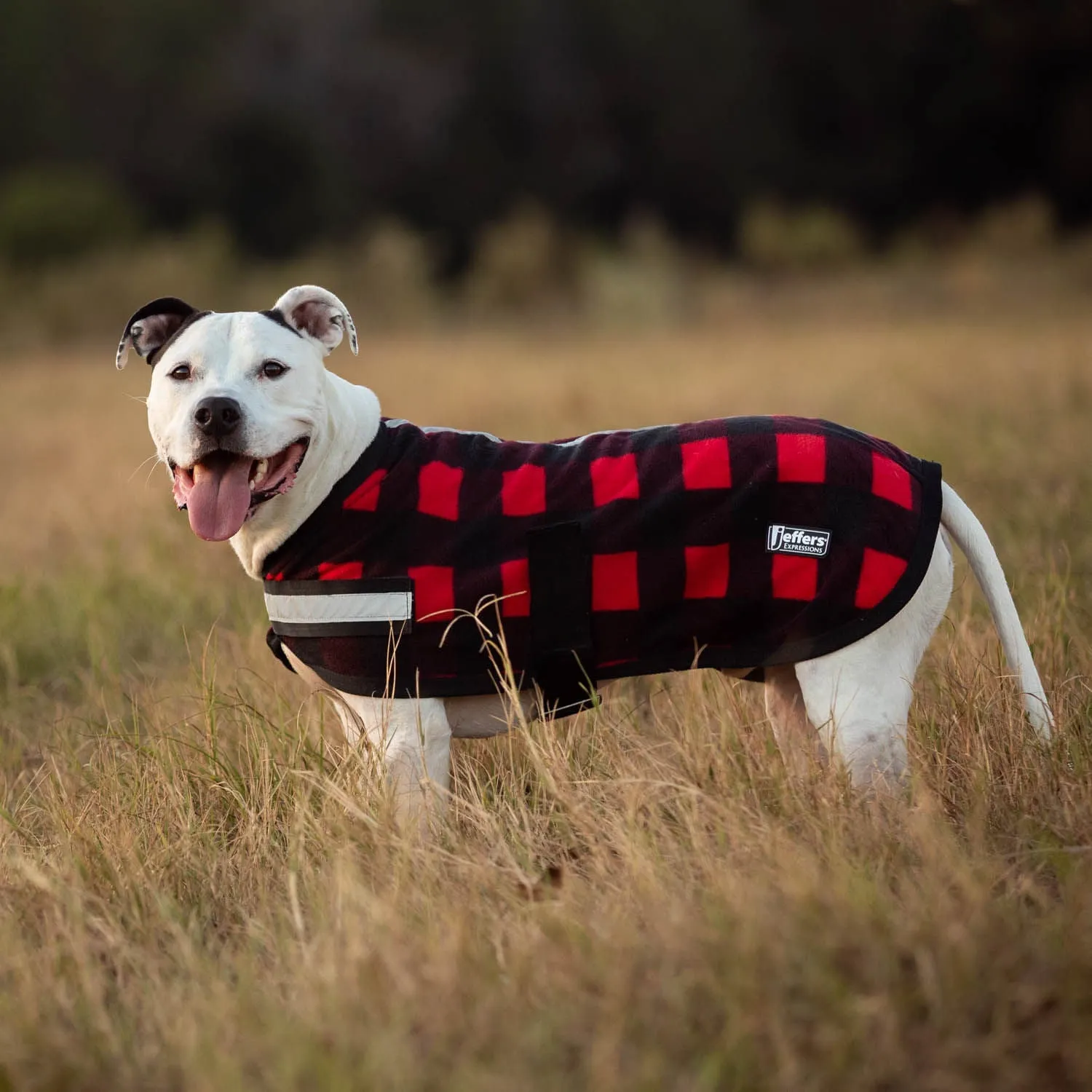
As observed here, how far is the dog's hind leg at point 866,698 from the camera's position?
2771mm

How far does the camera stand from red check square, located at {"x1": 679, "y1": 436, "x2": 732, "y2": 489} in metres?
2.79

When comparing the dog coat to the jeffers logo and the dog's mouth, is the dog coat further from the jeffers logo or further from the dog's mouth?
the dog's mouth

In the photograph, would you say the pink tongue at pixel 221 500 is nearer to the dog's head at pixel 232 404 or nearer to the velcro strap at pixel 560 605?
the dog's head at pixel 232 404

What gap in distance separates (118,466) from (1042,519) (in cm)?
618

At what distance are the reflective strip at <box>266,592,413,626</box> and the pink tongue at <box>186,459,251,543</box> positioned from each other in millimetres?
229

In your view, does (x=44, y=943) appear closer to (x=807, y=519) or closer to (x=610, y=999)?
(x=610, y=999)

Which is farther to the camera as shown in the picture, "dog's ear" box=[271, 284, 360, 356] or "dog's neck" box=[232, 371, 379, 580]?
"dog's ear" box=[271, 284, 360, 356]

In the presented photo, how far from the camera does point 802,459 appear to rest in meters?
2.80

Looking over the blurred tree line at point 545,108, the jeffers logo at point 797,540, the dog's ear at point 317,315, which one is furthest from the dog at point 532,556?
the blurred tree line at point 545,108

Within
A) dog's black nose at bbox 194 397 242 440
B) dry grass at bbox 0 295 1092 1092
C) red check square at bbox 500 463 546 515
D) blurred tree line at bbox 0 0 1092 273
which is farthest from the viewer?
blurred tree line at bbox 0 0 1092 273

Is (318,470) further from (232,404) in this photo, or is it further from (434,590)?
(434,590)

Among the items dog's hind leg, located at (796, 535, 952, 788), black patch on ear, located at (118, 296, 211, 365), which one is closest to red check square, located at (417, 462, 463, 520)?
black patch on ear, located at (118, 296, 211, 365)

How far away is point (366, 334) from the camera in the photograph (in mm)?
19672

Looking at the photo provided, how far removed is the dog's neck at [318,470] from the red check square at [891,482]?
119 cm
